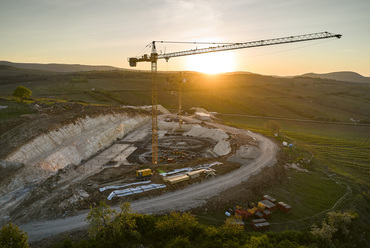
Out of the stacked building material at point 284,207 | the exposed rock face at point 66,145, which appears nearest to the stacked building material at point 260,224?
the stacked building material at point 284,207

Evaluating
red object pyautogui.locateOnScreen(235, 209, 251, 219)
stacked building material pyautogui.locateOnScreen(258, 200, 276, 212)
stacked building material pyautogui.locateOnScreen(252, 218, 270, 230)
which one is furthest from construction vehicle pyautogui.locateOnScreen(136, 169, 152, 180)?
stacked building material pyautogui.locateOnScreen(258, 200, 276, 212)

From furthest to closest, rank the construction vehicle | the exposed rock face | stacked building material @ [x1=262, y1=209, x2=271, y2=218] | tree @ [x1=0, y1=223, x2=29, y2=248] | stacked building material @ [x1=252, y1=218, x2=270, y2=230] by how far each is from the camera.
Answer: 1. the exposed rock face
2. the construction vehicle
3. stacked building material @ [x1=262, y1=209, x2=271, y2=218]
4. stacked building material @ [x1=252, y1=218, x2=270, y2=230]
5. tree @ [x1=0, y1=223, x2=29, y2=248]

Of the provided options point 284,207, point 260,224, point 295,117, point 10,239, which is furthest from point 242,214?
point 295,117

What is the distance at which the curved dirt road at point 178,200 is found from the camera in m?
26.5

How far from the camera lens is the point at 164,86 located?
173 meters

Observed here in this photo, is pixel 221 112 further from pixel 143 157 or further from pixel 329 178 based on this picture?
pixel 329 178

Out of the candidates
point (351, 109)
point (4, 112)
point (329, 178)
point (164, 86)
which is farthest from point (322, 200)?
point (164, 86)

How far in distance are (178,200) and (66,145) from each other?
34826 millimetres

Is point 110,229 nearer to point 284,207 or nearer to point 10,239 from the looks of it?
point 10,239

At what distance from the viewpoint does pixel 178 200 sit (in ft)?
108

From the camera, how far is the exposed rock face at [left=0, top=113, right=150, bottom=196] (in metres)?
40.2

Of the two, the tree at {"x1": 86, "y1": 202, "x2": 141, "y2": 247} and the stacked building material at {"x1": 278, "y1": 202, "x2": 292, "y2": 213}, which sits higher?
the tree at {"x1": 86, "y1": 202, "x2": 141, "y2": 247}

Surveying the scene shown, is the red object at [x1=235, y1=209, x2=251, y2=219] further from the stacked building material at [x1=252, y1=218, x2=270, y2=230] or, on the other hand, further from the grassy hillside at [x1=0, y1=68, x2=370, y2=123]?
the grassy hillside at [x1=0, y1=68, x2=370, y2=123]

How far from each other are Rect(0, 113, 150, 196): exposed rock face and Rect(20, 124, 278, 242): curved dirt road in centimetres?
1367
